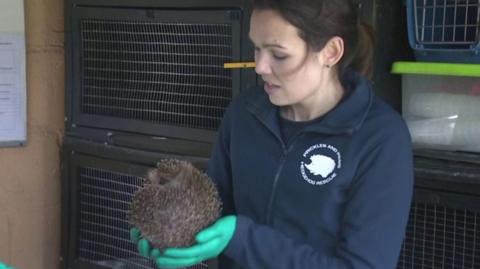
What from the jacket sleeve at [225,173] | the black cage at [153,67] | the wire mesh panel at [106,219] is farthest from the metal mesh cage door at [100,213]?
the jacket sleeve at [225,173]

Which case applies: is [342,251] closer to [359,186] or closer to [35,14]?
[359,186]

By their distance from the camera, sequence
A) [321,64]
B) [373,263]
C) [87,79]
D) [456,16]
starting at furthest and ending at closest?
1. [87,79]
2. [456,16]
3. [321,64]
4. [373,263]

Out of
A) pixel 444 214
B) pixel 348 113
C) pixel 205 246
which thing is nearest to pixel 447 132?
pixel 444 214

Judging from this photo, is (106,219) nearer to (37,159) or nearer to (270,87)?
(37,159)

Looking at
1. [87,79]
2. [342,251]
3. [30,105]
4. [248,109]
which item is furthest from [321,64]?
[30,105]

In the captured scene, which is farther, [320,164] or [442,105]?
[442,105]

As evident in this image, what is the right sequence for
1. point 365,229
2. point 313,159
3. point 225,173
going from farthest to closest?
point 225,173
point 313,159
point 365,229

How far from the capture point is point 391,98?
76.5 inches

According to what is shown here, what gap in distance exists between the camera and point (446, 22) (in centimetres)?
181

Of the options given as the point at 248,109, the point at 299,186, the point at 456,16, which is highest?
the point at 456,16

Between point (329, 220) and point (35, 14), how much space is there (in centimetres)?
154

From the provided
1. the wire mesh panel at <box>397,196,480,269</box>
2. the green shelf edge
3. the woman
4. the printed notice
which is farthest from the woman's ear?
the printed notice

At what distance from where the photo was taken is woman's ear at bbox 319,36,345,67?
142cm

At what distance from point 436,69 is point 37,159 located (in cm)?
144
